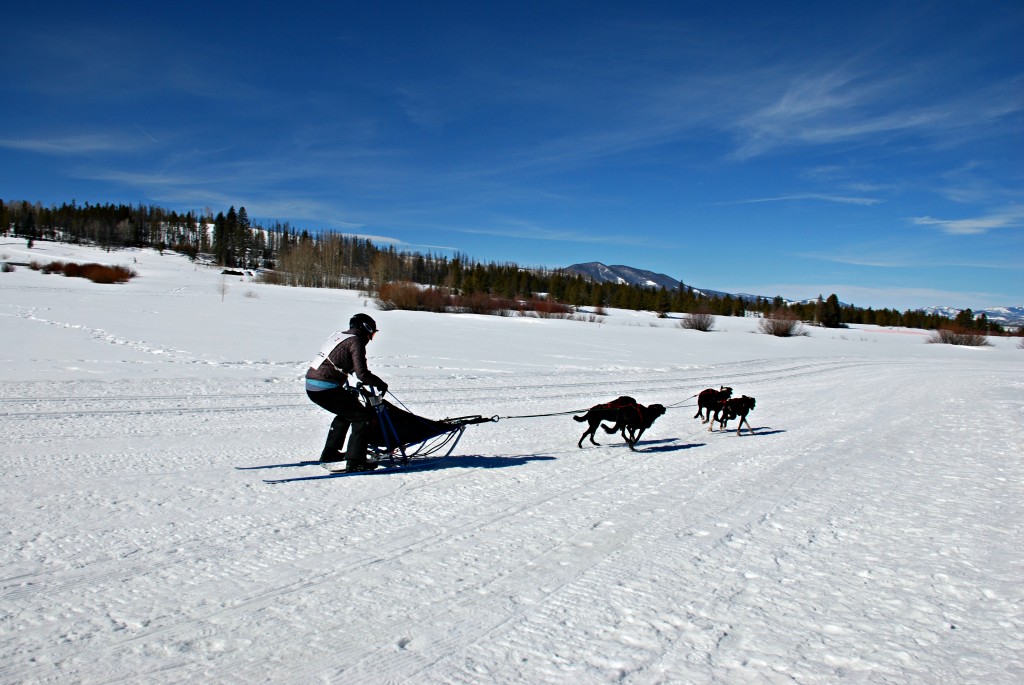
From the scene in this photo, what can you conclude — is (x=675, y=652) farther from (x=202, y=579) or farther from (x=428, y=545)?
(x=202, y=579)

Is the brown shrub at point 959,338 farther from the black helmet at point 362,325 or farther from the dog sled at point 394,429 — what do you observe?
the black helmet at point 362,325

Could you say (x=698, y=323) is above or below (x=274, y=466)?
above

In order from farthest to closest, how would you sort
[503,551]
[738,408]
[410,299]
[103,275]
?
[103,275] < [410,299] < [738,408] < [503,551]

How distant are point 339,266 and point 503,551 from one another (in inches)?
4451

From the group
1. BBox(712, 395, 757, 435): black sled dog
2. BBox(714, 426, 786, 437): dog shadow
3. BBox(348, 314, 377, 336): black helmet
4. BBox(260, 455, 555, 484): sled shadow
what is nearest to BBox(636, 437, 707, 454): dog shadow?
BBox(712, 395, 757, 435): black sled dog

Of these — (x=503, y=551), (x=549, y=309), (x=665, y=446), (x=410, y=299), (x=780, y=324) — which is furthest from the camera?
(x=549, y=309)

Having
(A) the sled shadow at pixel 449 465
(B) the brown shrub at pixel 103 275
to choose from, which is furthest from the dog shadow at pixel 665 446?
(B) the brown shrub at pixel 103 275

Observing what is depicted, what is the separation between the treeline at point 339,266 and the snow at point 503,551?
73832 mm

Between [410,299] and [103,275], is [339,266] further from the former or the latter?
[410,299]

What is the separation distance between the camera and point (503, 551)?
14.9 ft

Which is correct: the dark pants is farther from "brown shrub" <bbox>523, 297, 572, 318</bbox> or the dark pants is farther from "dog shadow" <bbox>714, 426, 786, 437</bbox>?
"brown shrub" <bbox>523, 297, 572, 318</bbox>

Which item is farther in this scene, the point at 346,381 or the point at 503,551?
the point at 346,381

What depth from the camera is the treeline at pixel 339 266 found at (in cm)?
10000

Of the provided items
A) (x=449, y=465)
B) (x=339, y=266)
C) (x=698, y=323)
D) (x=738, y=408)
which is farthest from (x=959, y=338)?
(x=339, y=266)
